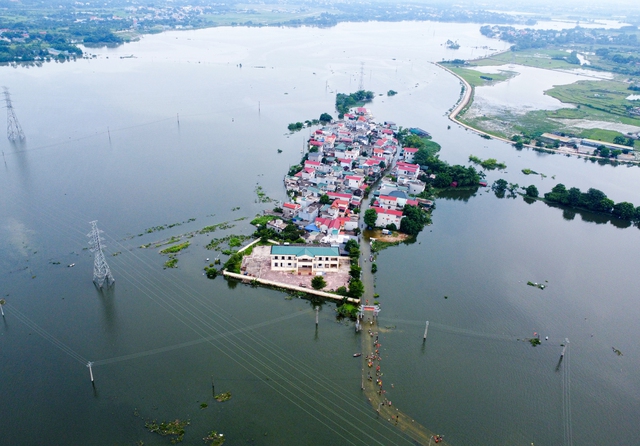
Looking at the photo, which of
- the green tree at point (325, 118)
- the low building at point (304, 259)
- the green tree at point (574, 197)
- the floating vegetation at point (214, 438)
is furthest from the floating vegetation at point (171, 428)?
the green tree at point (325, 118)

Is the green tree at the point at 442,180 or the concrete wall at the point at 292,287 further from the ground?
the green tree at the point at 442,180

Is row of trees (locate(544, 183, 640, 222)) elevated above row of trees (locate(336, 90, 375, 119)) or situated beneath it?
situated beneath

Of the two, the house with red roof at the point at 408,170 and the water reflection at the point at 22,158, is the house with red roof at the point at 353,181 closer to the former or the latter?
the house with red roof at the point at 408,170

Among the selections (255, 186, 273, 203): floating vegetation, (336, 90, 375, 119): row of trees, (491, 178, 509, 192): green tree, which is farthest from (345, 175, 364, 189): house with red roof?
(336, 90, 375, 119): row of trees

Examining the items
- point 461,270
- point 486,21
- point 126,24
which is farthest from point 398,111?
point 486,21

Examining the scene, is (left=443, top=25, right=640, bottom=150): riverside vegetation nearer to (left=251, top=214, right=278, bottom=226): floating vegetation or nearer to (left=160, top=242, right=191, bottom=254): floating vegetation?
(left=251, top=214, right=278, bottom=226): floating vegetation

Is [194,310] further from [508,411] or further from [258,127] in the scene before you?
[258,127]

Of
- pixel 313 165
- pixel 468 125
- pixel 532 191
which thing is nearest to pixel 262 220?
pixel 313 165
